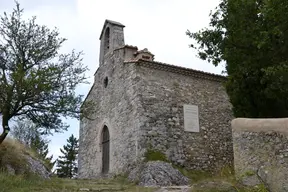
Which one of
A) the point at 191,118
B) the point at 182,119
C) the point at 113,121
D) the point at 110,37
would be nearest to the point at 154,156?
the point at 182,119

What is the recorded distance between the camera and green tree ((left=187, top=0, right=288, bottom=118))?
9.91 meters

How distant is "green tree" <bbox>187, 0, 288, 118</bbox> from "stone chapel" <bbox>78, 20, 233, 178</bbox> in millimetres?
3265

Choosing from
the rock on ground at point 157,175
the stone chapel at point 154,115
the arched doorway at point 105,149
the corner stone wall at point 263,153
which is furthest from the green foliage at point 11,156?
the arched doorway at point 105,149

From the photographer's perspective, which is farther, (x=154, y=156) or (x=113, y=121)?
(x=113, y=121)

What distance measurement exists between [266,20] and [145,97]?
21.4 ft

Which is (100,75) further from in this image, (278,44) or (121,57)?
(278,44)

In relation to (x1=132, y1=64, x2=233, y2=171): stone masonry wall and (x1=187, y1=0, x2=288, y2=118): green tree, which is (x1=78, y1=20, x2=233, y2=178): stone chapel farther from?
(x1=187, y1=0, x2=288, y2=118): green tree

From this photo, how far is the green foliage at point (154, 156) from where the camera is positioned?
46.6 feet

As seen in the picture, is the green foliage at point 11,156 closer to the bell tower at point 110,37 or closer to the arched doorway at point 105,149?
the arched doorway at point 105,149

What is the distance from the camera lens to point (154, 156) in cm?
1428

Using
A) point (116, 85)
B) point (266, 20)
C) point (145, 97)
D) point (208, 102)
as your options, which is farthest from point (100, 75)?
point (266, 20)

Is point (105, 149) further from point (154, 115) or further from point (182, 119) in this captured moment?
point (182, 119)

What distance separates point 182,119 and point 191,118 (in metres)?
0.48

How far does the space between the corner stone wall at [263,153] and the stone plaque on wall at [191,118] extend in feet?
20.9
